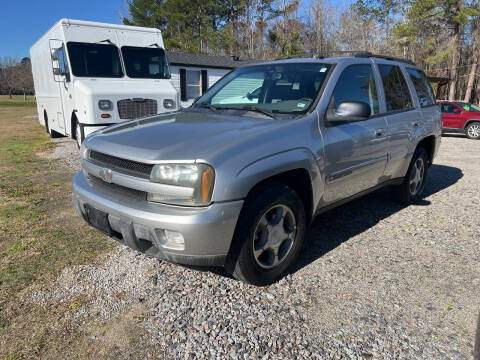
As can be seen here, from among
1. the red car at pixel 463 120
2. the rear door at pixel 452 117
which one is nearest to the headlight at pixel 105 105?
the red car at pixel 463 120

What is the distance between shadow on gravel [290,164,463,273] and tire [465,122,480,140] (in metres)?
9.85

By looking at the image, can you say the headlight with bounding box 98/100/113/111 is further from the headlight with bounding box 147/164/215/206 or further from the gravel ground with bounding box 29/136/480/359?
the headlight with bounding box 147/164/215/206

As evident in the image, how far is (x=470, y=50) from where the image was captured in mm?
31250

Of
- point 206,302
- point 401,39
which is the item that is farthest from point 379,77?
point 401,39

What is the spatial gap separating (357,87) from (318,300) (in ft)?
7.09

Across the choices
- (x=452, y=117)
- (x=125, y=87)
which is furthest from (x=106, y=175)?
(x=452, y=117)

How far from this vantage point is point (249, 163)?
99.9 inches

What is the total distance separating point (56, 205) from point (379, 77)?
4.43 m

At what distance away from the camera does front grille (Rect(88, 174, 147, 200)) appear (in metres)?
2.64

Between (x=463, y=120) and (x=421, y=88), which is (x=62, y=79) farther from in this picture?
(x=463, y=120)

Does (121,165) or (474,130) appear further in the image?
(474,130)

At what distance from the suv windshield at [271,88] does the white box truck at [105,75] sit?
4.21 meters

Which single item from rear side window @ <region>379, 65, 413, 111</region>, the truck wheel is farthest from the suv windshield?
the truck wheel

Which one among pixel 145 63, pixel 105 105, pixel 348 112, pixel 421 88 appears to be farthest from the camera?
pixel 145 63
